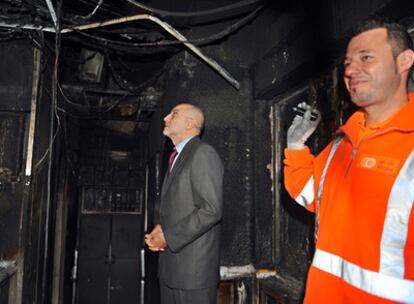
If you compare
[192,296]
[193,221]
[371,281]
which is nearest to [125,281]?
[192,296]

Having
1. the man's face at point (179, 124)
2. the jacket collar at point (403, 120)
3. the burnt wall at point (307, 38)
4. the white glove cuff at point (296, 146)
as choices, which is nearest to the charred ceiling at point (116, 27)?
the burnt wall at point (307, 38)

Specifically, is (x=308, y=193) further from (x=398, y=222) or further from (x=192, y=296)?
(x=192, y=296)

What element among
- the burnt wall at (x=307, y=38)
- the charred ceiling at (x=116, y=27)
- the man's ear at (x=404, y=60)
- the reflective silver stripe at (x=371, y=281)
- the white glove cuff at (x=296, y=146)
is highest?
the charred ceiling at (x=116, y=27)

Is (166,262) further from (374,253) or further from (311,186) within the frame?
(374,253)

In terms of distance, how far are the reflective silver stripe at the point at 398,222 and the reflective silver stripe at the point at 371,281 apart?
0.09 ft

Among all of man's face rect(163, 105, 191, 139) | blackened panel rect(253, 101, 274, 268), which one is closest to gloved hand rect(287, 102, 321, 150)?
man's face rect(163, 105, 191, 139)

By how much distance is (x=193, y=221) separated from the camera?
216cm

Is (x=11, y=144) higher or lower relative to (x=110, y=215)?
higher

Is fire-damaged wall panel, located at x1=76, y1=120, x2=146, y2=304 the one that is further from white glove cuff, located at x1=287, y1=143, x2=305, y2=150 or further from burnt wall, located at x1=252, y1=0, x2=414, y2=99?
white glove cuff, located at x1=287, y1=143, x2=305, y2=150

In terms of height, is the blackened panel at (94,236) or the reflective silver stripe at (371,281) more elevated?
the reflective silver stripe at (371,281)

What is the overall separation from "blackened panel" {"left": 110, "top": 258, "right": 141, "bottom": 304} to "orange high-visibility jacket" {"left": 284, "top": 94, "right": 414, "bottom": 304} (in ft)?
26.9

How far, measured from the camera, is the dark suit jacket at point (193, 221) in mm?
2182

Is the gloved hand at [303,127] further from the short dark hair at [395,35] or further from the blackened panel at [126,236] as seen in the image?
the blackened panel at [126,236]

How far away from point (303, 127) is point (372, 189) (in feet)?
2.14
